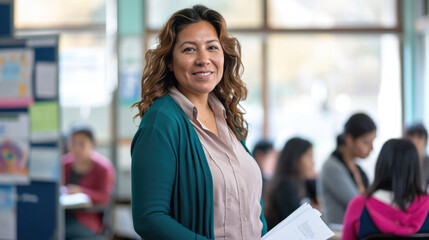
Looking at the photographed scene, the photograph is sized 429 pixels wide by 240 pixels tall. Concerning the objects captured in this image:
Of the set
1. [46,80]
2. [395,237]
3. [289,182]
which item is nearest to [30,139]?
[46,80]

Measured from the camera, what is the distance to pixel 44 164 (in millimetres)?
3523

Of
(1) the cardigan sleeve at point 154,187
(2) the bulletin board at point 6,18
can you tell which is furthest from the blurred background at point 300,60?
(1) the cardigan sleeve at point 154,187

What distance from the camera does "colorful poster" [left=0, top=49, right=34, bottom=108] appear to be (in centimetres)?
353

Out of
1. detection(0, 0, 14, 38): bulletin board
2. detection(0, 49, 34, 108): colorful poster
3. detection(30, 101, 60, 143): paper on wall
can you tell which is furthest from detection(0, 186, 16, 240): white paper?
detection(0, 0, 14, 38): bulletin board

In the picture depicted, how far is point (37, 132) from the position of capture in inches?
139

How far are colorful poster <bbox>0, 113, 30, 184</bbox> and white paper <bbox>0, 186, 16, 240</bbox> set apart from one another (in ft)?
0.20

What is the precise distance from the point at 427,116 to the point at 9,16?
17.5 feet

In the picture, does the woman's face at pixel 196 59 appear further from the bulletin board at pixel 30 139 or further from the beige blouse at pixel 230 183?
the bulletin board at pixel 30 139

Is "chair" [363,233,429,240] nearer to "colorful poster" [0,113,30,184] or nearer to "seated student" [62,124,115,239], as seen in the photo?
"colorful poster" [0,113,30,184]

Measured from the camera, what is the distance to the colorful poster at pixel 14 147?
354 cm

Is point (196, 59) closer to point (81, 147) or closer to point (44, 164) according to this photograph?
point (44, 164)

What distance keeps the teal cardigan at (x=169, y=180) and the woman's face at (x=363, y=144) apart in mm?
2006

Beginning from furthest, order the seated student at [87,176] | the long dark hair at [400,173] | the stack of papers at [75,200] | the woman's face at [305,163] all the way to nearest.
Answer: the seated student at [87,176] < the stack of papers at [75,200] < the woman's face at [305,163] < the long dark hair at [400,173]

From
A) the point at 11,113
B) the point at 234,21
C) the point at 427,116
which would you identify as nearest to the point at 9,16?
the point at 11,113
